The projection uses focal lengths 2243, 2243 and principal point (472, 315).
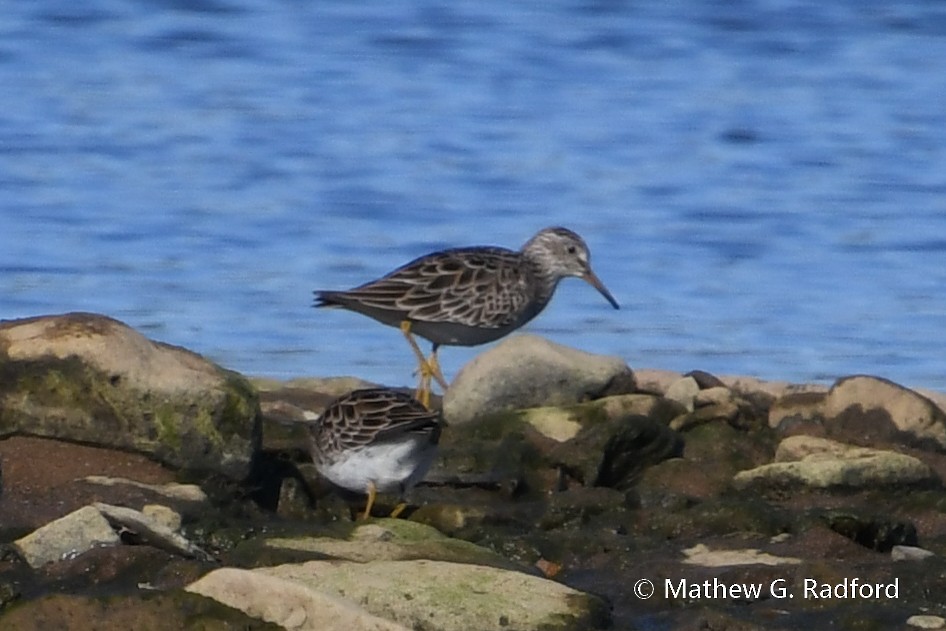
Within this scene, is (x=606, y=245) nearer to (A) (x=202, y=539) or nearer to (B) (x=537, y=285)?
(B) (x=537, y=285)

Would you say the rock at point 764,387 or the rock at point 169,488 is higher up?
the rock at point 169,488

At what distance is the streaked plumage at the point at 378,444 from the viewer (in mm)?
7395

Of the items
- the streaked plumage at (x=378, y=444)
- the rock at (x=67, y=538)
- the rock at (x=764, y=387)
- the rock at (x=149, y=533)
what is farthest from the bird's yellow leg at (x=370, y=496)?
the rock at (x=764, y=387)

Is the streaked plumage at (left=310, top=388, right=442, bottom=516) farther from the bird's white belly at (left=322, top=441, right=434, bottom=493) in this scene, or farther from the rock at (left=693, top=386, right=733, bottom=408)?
the rock at (left=693, top=386, right=733, bottom=408)

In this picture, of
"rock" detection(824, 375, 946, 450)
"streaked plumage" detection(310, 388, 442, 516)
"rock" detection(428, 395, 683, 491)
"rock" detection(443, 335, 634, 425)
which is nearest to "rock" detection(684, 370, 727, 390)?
A: "rock" detection(443, 335, 634, 425)

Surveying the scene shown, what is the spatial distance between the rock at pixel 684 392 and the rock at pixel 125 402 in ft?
7.37

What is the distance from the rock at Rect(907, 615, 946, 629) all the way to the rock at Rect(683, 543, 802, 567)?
27.2 inches

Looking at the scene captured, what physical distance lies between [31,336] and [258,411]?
2.67ft

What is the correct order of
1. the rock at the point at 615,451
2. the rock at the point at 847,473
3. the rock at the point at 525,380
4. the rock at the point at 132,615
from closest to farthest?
the rock at the point at 132,615
the rock at the point at 847,473
the rock at the point at 615,451
the rock at the point at 525,380

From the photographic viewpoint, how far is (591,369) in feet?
29.8

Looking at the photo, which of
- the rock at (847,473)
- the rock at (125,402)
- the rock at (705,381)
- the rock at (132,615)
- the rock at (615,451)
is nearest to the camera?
the rock at (132,615)

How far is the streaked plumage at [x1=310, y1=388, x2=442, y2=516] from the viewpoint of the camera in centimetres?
739

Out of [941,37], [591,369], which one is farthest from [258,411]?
[941,37]

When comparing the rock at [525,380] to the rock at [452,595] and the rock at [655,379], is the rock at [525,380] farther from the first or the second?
the rock at [452,595]
